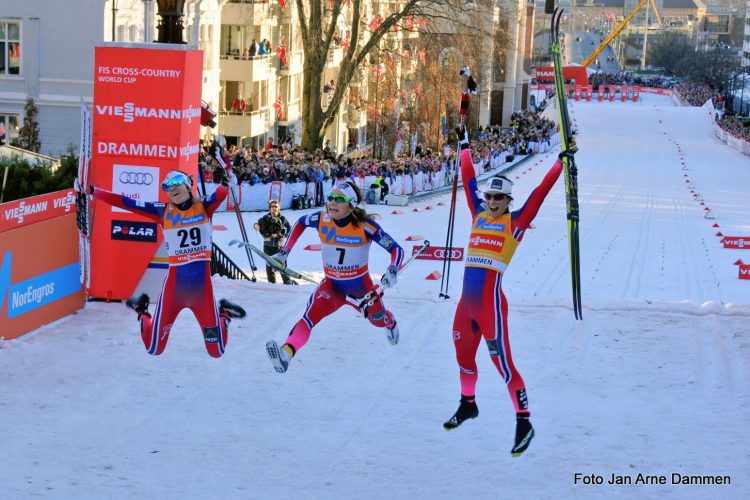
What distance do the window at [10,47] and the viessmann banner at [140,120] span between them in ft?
79.6

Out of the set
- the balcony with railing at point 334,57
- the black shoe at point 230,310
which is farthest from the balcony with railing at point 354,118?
the black shoe at point 230,310

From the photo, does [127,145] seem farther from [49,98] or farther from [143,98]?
[49,98]

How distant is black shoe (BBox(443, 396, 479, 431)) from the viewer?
10.2m

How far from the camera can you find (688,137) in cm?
7412

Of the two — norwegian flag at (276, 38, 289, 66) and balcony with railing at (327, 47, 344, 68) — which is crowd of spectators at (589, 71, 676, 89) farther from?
norwegian flag at (276, 38, 289, 66)

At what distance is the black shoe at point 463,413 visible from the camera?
10180 mm

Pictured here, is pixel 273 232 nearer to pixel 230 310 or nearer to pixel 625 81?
pixel 230 310

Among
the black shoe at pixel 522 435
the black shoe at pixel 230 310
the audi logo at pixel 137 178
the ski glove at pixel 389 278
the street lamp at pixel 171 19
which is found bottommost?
the black shoe at pixel 522 435

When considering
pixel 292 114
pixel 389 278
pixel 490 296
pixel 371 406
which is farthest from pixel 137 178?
pixel 292 114

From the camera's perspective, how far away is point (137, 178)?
14.8m

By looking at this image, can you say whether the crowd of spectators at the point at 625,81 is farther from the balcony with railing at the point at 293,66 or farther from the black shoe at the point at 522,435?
the black shoe at the point at 522,435

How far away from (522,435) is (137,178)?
7.12 m

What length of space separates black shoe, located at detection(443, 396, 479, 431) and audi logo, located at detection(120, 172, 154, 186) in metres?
6.23

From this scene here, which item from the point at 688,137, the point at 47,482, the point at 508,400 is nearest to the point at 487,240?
the point at 508,400
